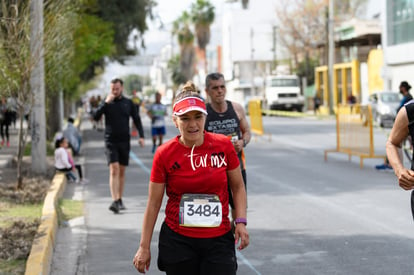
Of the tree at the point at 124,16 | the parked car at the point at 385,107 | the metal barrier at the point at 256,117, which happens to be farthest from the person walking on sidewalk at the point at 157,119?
the parked car at the point at 385,107

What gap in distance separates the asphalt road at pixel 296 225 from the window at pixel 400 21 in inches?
1116

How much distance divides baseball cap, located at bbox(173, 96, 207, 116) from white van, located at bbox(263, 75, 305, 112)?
5308cm

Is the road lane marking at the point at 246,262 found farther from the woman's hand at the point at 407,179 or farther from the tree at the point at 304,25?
the tree at the point at 304,25

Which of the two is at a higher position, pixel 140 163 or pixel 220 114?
pixel 220 114

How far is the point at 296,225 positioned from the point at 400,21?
38439mm

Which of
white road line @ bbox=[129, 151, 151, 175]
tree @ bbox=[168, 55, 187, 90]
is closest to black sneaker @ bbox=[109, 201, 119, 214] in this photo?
white road line @ bbox=[129, 151, 151, 175]

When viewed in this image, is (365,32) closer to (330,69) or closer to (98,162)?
(330,69)

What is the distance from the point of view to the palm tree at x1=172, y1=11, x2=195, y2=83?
9169cm

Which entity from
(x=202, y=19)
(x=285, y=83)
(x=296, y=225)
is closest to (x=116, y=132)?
(x=296, y=225)

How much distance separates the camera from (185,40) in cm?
9450

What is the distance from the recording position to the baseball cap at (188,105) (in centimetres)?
479

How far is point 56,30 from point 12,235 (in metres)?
6.07

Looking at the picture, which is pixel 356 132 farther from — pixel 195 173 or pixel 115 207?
pixel 195 173

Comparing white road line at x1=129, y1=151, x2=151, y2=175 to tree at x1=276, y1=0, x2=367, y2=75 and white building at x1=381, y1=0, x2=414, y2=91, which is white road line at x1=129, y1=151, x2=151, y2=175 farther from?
tree at x1=276, y1=0, x2=367, y2=75
